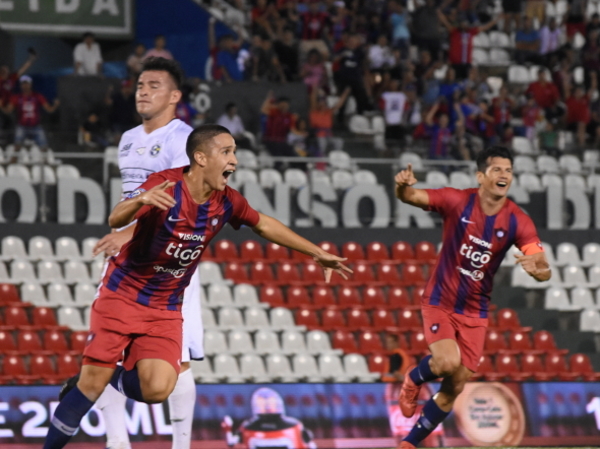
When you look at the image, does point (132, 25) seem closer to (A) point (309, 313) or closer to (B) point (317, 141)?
(B) point (317, 141)

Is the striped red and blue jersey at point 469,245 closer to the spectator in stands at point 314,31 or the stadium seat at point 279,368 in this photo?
the stadium seat at point 279,368

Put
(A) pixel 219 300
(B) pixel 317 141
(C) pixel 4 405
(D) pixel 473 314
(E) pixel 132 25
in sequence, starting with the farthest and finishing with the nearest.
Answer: (E) pixel 132 25 < (B) pixel 317 141 < (A) pixel 219 300 < (C) pixel 4 405 < (D) pixel 473 314

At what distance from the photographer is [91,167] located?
1401 cm

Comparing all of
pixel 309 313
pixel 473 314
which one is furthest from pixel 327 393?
pixel 309 313

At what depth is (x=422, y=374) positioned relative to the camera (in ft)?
25.4

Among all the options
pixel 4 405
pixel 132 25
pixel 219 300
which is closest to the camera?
pixel 4 405

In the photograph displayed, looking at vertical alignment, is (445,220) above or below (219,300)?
above

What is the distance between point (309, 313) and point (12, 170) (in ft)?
13.6

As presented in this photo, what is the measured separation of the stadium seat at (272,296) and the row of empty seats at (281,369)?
1167mm

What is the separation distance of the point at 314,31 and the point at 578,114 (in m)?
4.59

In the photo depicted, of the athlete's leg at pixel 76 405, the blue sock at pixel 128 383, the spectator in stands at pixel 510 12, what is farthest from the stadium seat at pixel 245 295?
the spectator in stands at pixel 510 12

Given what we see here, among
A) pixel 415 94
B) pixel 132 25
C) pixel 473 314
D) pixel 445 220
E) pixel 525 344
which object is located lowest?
pixel 525 344

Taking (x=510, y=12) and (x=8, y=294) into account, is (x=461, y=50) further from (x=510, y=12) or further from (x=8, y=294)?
(x=8, y=294)

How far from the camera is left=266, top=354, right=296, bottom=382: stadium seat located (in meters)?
12.2
